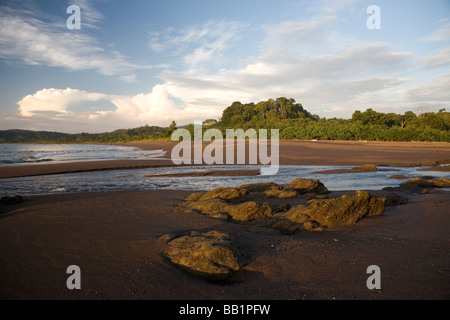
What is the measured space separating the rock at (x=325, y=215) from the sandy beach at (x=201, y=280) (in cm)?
24

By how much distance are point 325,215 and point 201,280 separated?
361cm

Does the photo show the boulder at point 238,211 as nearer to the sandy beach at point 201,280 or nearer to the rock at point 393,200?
the sandy beach at point 201,280

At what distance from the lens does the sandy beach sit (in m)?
3.53

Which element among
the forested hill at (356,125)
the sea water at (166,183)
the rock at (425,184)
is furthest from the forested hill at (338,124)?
the rock at (425,184)

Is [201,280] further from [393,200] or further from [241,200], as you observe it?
[393,200]

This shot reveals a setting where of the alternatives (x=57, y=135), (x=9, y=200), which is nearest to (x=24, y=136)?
(x=57, y=135)

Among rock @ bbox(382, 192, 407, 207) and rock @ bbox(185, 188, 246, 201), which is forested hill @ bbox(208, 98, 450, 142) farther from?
rock @ bbox(185, 188, 246, 201)

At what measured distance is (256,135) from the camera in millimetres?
61094

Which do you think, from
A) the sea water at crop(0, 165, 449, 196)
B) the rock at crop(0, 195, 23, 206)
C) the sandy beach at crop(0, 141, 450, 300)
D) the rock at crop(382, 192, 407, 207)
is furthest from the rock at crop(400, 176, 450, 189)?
the rock at crop(0, 195, 23, 206)

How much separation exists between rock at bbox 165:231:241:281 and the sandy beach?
0.49ft

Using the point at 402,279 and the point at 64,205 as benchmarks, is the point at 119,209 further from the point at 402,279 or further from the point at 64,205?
the point at 402,279
